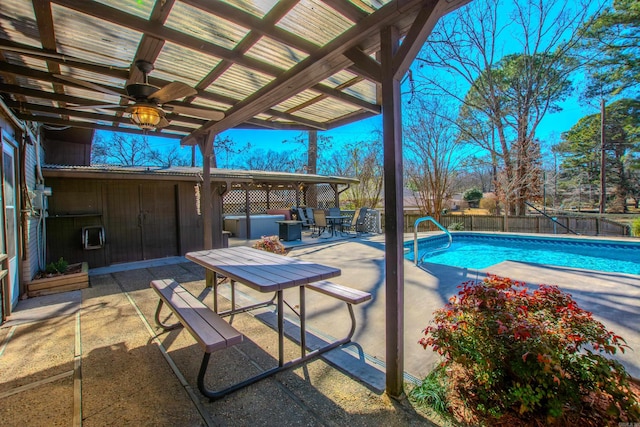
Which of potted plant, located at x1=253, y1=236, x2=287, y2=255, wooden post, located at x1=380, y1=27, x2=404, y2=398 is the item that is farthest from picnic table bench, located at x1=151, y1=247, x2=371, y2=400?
potted plant, located at x1=253, y1=236, x2=287, y2=255

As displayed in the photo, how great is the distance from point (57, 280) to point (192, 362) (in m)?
3.42

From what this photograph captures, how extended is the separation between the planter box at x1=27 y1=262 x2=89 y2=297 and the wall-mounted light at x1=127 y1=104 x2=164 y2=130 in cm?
310

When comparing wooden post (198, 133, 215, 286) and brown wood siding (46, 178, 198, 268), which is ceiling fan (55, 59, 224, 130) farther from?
brown wood siding (46, 178, 198, 268)

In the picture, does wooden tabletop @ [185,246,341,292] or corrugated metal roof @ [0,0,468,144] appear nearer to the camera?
corrugated metal roof @ [0,0,468,144]

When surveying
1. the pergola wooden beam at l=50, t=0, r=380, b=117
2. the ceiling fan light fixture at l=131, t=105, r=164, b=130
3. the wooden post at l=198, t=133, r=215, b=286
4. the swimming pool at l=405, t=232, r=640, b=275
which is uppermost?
the pergola wooden beam at l=50, t=0, r=380, b=117

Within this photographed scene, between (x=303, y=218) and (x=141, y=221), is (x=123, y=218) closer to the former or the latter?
(x=141, y=221)

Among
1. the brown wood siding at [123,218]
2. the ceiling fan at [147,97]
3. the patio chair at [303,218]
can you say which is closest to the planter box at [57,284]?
the brown wood siding at [123,218]

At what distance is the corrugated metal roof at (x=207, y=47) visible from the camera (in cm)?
189

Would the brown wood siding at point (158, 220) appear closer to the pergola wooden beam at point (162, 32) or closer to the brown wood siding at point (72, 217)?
the brown wood siding at point (72, 217)

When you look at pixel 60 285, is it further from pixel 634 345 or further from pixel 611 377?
pixel 634 345

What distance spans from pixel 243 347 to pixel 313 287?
0.84 meters

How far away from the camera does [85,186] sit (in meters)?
5.85

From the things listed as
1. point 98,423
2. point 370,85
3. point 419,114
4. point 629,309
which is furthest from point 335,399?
point 419,114

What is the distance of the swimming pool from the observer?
6762mm
